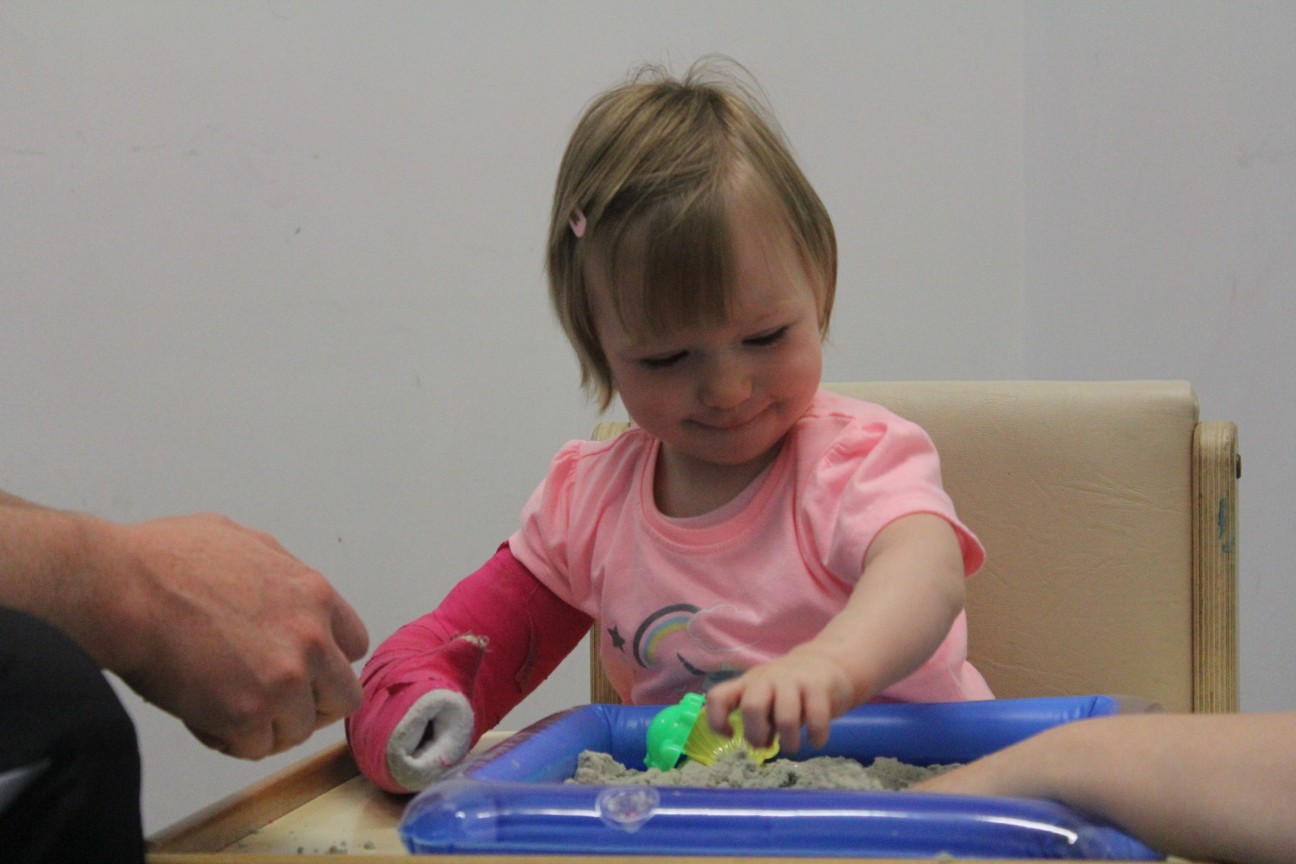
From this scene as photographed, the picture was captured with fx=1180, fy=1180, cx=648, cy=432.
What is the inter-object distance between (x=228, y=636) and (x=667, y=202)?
0.31 m

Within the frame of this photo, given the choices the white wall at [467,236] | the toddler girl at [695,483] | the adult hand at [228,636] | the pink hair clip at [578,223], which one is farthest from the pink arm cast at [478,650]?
the white wall at [467,236]

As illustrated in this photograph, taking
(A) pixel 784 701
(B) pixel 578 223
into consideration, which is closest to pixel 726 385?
(B) pixel 578 223

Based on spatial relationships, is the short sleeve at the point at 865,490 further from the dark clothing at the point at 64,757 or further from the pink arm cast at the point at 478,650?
the dark clothing at the point at 64,757

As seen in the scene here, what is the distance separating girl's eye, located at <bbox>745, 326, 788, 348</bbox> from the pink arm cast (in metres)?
0.23

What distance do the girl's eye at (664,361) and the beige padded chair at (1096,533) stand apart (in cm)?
23

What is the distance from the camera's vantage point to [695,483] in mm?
718

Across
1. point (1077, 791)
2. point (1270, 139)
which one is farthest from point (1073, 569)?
point (1270, 139)

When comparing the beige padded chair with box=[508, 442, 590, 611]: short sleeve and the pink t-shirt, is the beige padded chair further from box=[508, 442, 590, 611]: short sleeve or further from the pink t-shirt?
box=[508, 442, 590, 611]: short sleeve

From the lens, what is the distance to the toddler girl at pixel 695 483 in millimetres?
604

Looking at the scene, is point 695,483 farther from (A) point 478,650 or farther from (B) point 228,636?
(B) point 228,636

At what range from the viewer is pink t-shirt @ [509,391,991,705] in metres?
0.62

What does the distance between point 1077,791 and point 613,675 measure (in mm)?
373

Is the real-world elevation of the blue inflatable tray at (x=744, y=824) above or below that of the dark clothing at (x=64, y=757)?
below

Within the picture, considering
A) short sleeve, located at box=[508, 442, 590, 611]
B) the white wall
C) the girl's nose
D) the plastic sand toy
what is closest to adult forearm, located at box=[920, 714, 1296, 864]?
the plastic sand toy
